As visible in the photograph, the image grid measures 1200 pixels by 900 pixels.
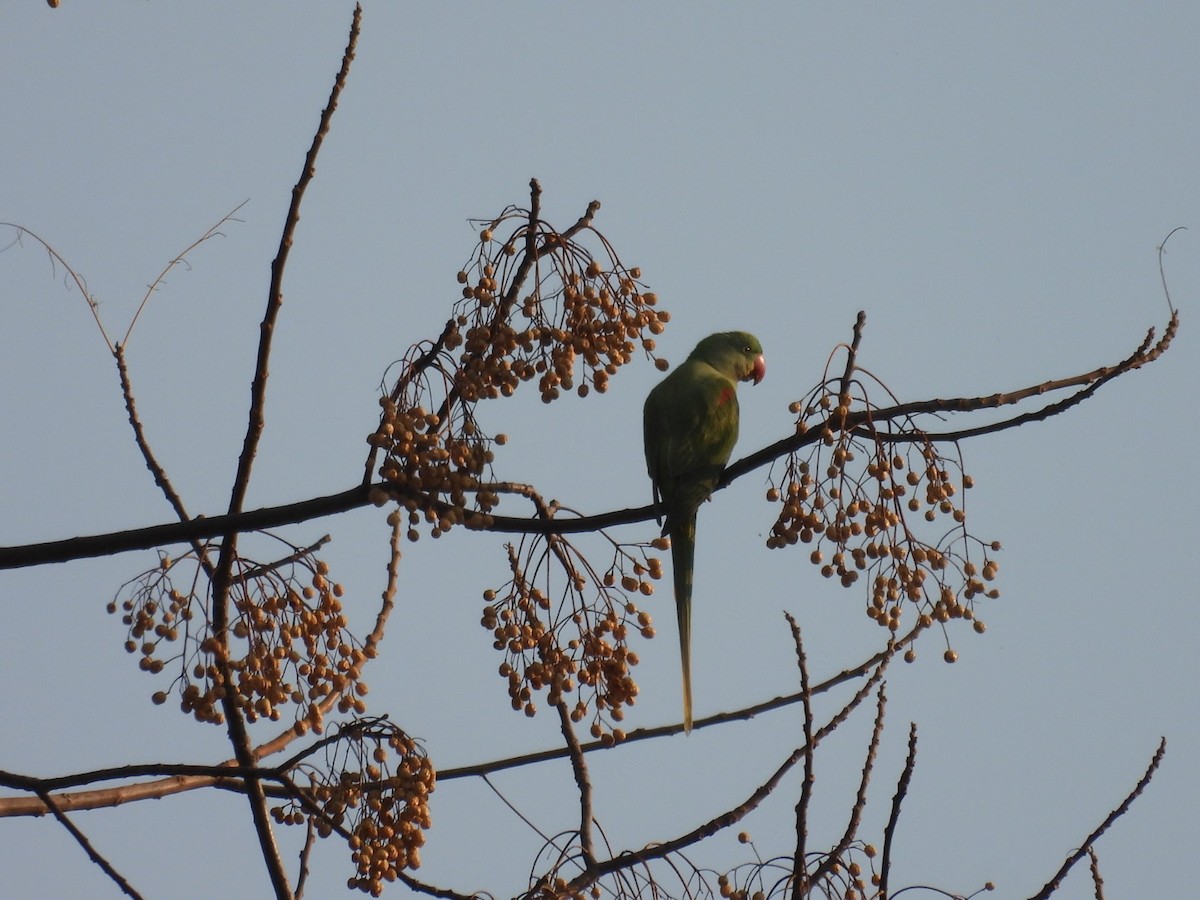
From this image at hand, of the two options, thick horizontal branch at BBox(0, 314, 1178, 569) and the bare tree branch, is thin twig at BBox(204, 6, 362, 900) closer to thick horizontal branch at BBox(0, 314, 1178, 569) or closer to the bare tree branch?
thick horizontal branch at BBox(0, 314, 1178, 569)

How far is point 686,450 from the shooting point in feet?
15.1

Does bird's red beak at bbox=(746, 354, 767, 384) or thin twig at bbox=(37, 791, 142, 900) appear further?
bird's red beak at bbox=(746, 354, 767, 384)

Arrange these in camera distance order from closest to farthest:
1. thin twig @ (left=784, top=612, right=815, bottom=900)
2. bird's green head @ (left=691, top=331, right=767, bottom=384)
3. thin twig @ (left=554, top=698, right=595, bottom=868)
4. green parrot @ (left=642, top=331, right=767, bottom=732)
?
thin twig @ (left=784, top=612, right=815, bottom=900) → thin twig @ (left=554, top=698, right=595, bottom=868) → green parrot @ (left=642, top=331, right=767, bottom=732) → bird's green head @ (left=691, top=331, right=767, bottom=384)

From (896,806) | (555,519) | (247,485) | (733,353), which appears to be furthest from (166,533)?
(733,353)

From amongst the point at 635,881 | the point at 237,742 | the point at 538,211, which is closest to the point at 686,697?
the point at 635,881

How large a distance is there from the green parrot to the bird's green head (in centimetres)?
59

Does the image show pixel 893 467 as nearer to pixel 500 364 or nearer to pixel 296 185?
pixel 500 364

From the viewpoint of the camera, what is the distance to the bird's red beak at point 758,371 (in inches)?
241

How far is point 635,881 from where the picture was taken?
3.70 meters

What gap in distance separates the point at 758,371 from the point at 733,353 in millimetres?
220

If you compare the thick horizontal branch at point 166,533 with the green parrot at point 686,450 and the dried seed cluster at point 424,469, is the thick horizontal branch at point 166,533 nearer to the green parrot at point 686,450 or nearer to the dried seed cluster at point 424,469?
the dried seed cluster at point 424,469

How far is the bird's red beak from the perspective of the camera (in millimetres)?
6121

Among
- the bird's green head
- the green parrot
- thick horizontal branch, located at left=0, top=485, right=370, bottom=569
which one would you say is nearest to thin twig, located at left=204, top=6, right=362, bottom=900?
thick horizontal branch, located at left=0, top=485, right=370, bottom=569

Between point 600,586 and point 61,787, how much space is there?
1.47 m
